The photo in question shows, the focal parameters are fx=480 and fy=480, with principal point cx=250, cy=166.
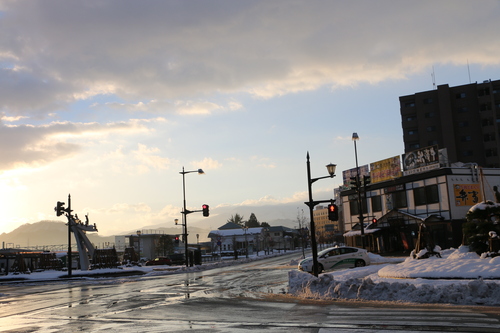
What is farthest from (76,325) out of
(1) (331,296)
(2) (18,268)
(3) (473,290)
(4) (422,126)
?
(4) (422,126)

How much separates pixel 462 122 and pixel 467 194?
39382 mm

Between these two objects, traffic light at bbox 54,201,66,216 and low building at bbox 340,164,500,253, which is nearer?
traffic light at bbox 54,201,66,216

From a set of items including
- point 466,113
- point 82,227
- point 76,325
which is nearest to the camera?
point 76,325

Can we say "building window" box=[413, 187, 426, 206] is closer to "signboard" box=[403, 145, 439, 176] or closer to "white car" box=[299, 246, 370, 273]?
"signboard" box=[403, 145, 439, 176]

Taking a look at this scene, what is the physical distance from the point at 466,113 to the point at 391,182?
3604 centimetres

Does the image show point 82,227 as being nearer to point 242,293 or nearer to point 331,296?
point 242,293

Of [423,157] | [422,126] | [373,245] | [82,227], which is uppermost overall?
[422,126]

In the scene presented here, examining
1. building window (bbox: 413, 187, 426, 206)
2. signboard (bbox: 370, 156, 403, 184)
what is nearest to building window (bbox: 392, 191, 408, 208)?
building window (bbox: 413, 187, 426, 206)

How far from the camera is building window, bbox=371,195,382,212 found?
53.8 meters

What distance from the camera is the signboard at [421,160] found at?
4634 centimetres

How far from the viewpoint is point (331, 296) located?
15.9m

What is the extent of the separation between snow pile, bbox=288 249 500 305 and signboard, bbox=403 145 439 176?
1047 inches

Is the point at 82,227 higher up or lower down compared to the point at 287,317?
higher up

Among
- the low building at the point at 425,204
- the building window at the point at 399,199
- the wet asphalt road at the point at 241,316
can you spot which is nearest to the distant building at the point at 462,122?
the low building at the point at 425,204
